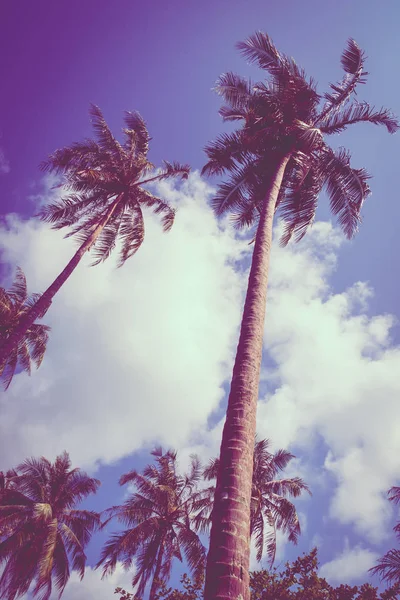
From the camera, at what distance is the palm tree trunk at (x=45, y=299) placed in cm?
1006

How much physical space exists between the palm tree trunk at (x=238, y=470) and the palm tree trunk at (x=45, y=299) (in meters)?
7.09

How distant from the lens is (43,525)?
18.2 metres

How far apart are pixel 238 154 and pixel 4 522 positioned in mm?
20199

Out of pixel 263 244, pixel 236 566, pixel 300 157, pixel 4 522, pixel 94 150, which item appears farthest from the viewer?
pixel 4 522

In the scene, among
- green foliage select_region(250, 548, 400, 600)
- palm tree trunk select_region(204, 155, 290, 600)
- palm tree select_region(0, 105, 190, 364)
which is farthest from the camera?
palm tree select_region(0, 105, 190, 364)

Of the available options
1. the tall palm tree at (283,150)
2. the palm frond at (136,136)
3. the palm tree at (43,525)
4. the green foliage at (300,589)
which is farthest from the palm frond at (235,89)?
the palm tree at (43,525)

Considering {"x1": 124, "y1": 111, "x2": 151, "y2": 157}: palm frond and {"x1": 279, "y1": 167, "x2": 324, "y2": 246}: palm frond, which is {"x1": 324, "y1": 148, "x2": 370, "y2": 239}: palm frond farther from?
{"x1": 124, "y1": 111, "x2": 151, "y2": 157}: palm frond

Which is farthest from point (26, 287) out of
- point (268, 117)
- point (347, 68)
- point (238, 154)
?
point (347, 68)

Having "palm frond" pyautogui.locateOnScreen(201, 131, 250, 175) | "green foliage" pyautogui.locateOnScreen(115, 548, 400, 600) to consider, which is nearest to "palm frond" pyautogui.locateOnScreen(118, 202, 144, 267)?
"palm frond" pyautogui.locateOnScreen(201, 131, 250, 175)

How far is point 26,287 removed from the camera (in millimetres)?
22438

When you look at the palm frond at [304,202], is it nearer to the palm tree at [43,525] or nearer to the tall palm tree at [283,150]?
the tall palm tree at [283,150]

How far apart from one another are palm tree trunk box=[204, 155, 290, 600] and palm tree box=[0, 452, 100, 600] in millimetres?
15895

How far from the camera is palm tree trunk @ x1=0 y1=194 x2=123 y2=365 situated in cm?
1006

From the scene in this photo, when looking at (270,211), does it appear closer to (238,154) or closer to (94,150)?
(238,154)
